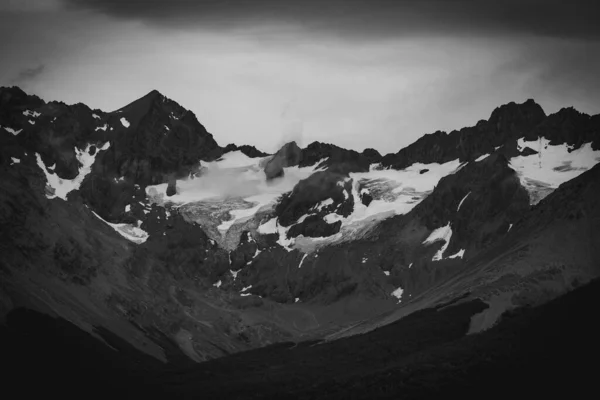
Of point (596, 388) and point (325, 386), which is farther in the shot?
point (325, 386)

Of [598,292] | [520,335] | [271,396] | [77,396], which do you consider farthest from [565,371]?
[77,396]

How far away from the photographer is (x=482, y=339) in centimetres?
17512

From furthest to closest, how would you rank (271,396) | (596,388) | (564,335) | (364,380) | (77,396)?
(77,396), (271,396), (364,380), (564,335), (596,388)

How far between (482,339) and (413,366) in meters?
19.3

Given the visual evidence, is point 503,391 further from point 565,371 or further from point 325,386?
point 325,386

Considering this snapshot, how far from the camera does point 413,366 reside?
529 feet

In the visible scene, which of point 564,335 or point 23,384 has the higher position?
point 564,335

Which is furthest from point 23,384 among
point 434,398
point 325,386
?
point 434,398

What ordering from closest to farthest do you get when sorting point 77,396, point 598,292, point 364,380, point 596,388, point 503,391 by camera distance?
point 596,388, point 503,391, point 364,380, point 598,292, point 77,396

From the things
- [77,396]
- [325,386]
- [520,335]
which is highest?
[520,335]

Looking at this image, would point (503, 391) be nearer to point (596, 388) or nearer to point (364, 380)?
point (596, 388)

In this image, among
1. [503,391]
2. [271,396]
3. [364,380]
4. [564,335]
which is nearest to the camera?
[503,391]

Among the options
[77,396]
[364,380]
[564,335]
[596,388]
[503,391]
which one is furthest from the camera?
[77,396]

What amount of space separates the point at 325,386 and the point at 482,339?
27.7 metres
